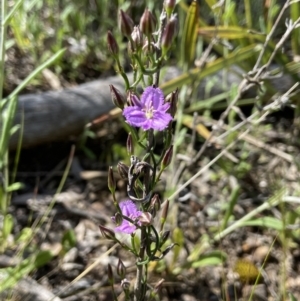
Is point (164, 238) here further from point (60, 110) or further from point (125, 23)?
point (60, 110)

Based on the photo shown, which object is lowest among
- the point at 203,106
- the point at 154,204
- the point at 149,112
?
the point at 203,106

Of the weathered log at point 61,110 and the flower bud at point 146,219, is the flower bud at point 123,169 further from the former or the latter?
the weathered log at point 61,110

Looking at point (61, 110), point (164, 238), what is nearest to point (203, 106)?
point (61, 110)

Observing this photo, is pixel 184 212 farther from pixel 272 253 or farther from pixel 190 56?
pixel 190 56

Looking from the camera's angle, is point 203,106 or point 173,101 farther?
point 203,106

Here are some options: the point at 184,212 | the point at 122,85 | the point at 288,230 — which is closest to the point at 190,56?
the point at 122,85

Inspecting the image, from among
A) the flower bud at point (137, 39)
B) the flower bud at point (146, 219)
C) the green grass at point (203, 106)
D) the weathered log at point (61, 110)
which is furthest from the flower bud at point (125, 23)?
the weathered log at point (61, 110)
